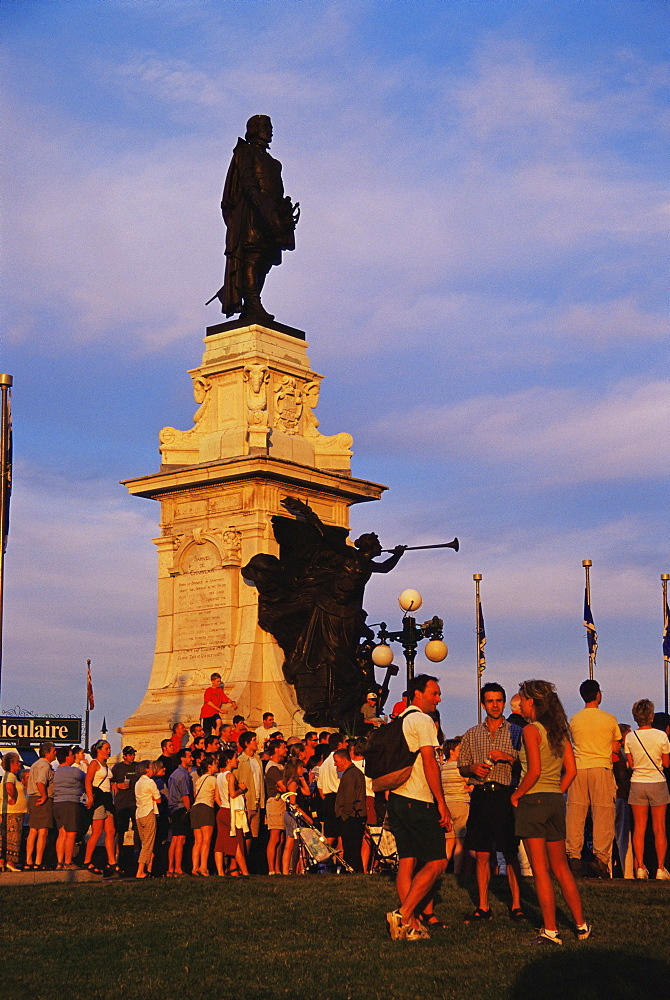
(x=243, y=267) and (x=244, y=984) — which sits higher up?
(x=243, y=267)

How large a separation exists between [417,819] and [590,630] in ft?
99.6

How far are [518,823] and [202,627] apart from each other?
1619 centimetres

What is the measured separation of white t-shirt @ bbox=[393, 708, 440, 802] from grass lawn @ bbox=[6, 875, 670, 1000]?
1.11 metres

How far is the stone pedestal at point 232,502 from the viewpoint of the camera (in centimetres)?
2769

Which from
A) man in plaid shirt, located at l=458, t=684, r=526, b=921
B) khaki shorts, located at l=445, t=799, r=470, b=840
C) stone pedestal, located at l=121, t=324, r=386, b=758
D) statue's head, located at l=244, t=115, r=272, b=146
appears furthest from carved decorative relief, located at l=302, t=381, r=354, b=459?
man in plaid shirt, located at l=458, t=684, r=526, b=921

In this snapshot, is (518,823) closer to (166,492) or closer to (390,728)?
(390,728)

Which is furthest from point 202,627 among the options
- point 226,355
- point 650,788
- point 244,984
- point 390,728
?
point 244,984

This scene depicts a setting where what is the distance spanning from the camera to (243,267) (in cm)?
3088

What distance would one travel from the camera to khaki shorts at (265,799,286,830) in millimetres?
20047

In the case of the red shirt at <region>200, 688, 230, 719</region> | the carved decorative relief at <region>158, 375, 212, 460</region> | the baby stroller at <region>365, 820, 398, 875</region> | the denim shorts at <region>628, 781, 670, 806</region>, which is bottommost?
the baby stroller at <region>365, 820, 398, 875</region>

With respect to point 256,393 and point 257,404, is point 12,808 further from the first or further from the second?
point 256,393

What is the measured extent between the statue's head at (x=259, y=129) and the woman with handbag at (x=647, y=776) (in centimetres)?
1787

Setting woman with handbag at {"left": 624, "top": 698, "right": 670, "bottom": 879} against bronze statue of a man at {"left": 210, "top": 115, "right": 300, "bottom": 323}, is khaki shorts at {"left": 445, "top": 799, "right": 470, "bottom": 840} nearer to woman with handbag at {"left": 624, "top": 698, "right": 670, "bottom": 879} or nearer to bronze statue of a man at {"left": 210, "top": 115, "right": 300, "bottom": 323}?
woman with handbag at {"left": 624, "top": 698, "right": 670, "bottom": 879}

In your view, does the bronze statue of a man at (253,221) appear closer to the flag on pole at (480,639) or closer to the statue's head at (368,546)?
the statue's head at (368,546)
